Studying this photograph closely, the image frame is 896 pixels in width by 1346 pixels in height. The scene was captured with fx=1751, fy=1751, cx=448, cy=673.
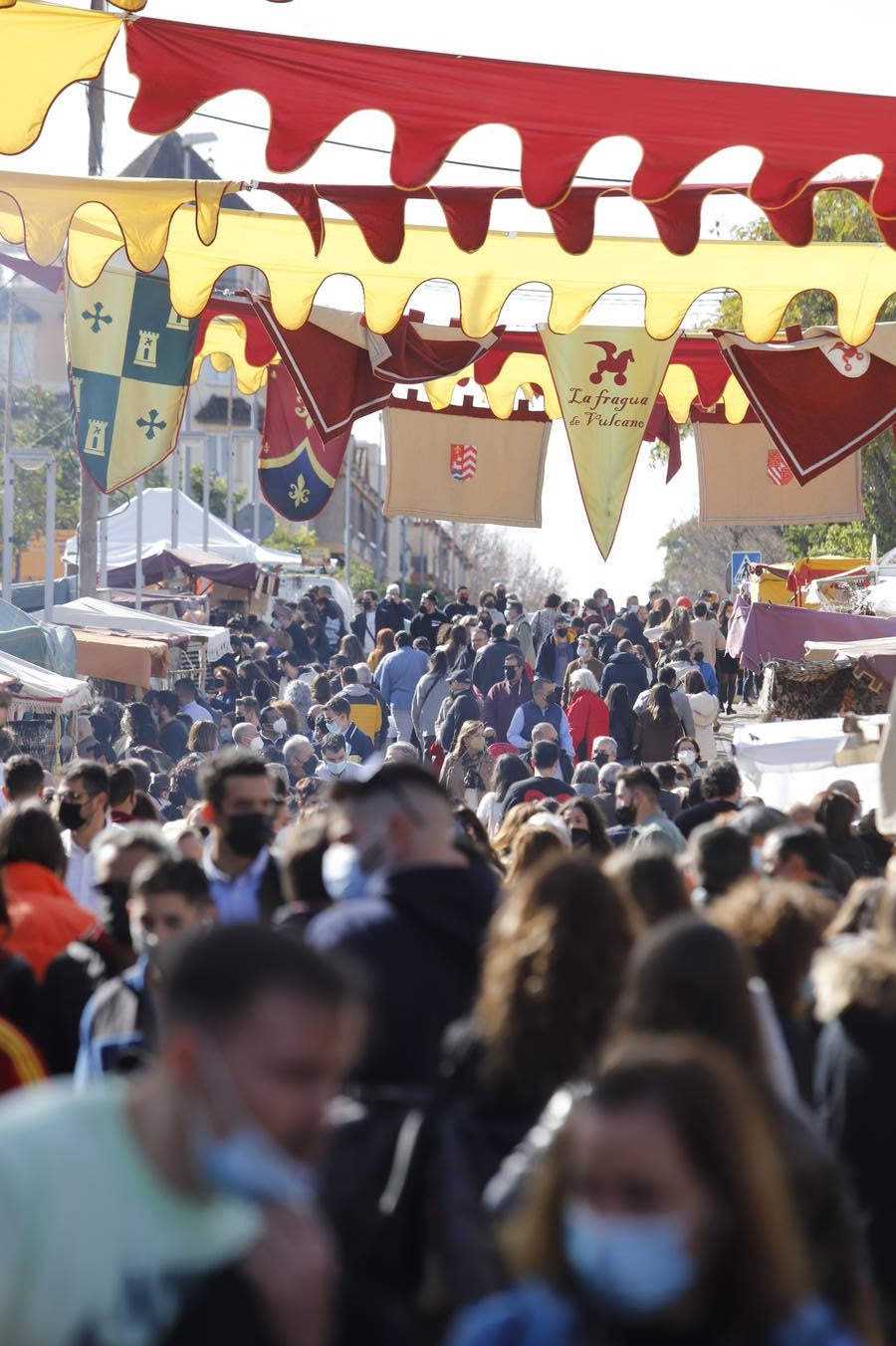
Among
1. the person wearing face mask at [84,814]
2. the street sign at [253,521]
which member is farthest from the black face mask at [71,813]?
the street sign at [253,521]

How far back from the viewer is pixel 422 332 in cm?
1227

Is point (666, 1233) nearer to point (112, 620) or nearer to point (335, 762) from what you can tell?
point (335, 762)

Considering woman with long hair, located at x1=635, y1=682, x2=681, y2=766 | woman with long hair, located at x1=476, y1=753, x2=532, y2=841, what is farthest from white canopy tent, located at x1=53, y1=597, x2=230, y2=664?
woman with long hair, located at x1=476, y1=753, x2=532, y2=841

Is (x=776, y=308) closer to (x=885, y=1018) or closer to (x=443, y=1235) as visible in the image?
(x=885, y=1018)

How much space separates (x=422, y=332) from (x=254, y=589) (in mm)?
22187

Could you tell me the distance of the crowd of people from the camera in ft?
6.10

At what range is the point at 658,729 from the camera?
47.8 feet

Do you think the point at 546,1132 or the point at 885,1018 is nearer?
the point at 546,1132

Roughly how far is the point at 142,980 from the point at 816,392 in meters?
9.63

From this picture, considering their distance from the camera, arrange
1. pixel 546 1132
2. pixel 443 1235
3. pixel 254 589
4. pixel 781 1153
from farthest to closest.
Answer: pixel 254 589
pixel 443 1235
pixel 546 1132
pixel 781 1153

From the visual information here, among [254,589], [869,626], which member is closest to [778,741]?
[869,626]

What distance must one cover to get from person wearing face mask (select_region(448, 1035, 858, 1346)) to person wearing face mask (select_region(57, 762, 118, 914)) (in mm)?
5035

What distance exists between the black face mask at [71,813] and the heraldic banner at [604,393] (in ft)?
20.3

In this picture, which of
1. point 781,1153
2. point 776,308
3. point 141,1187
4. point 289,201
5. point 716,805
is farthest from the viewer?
point 776,308
